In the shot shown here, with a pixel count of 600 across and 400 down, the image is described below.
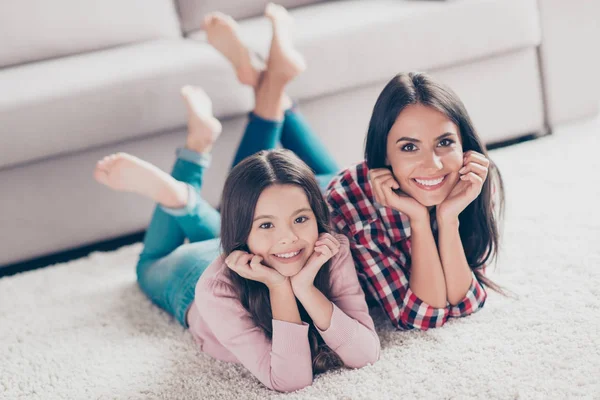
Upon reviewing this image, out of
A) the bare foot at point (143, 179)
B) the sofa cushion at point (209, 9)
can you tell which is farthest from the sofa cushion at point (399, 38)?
the bare foot at point (143, 179)

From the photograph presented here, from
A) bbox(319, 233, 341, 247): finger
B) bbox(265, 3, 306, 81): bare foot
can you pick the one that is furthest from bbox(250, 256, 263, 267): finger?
bbox(265, 3, 306, 81): bare foot

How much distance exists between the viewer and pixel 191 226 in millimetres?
1391

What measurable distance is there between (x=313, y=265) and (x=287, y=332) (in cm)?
11

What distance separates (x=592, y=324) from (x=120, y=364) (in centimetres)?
79

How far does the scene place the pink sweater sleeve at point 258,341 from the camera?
1037mm

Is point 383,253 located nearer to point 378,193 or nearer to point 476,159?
point 378,193

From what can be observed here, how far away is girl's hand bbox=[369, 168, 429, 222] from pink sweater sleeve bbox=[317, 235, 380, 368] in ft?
0.32

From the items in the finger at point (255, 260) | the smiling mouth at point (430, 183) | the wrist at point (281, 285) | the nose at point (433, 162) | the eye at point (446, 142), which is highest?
the eye at point (446, 142)

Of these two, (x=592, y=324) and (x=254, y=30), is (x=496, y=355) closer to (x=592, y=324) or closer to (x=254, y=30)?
(x=592, y=324)

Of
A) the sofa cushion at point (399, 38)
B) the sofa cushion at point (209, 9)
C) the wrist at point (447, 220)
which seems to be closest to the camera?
the wrist at point (447, 220)

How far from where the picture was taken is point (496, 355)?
1058mm

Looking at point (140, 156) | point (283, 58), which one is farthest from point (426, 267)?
point (140, 156)

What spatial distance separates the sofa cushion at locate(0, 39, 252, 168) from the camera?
155 centimetres

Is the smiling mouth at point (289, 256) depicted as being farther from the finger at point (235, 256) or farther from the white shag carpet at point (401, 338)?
the white shag carpet at point (401, 338)
